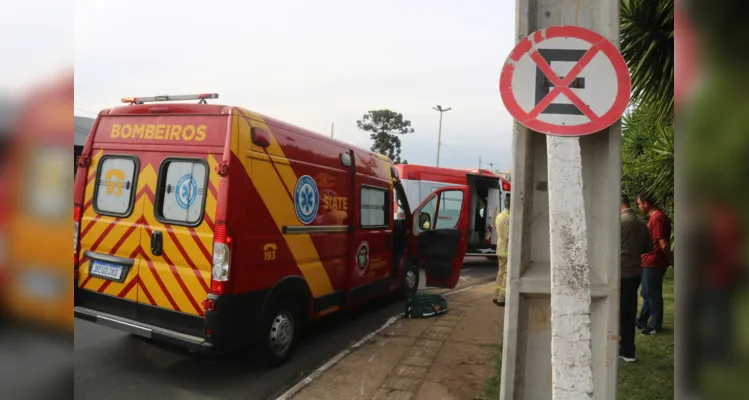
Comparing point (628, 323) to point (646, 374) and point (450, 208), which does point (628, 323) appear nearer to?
point (646, 374)

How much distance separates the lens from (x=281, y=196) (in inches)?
185

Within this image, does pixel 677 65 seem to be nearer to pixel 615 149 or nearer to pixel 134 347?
pixel 615 149

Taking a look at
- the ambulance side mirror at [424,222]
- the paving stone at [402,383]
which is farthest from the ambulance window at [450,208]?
the paving stone at [402,383]

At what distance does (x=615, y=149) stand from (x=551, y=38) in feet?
2.12

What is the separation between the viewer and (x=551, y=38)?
7.31 ft

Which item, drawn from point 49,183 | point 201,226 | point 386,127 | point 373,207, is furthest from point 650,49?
point 386,127

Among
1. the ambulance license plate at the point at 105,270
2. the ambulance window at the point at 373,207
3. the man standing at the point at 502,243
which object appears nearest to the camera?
the ambulance license plate at the point at 105,270

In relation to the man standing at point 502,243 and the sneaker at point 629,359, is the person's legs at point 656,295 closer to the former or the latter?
the sneaker at point 629,359

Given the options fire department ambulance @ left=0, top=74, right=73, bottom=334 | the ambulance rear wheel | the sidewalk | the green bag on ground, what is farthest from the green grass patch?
fire department ambulance @ left=0, top=74, right=73, bottom=334

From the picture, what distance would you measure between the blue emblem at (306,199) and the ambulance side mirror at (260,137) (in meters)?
0.66

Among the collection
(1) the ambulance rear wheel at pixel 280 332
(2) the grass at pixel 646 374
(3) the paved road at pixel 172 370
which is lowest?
(3) the paved road at pixel 172 370

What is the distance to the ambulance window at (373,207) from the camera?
256 inches

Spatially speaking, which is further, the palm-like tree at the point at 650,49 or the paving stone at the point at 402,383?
the palm-like tree at the point at 650,49

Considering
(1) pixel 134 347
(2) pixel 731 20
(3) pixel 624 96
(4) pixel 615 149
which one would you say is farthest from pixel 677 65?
(1) pixel 134 347
